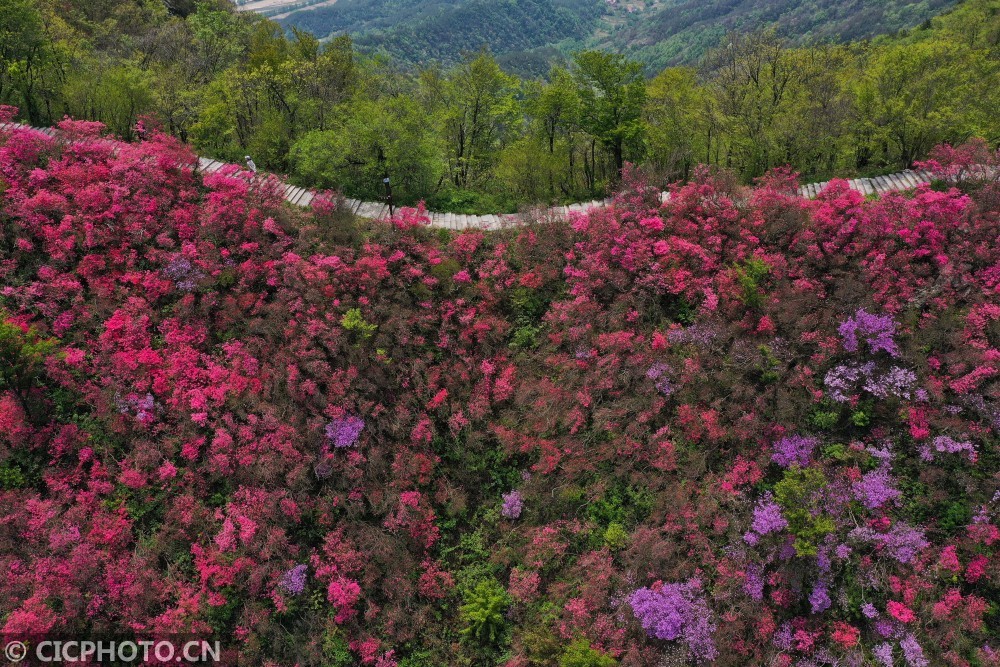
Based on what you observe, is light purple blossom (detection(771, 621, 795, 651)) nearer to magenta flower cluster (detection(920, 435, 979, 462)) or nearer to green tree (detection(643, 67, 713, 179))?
magenta flower cluster (detection(920, 435, 979, 462))

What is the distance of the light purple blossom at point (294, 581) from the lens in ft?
58.2

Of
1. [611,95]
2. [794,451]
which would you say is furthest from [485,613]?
[611,95]

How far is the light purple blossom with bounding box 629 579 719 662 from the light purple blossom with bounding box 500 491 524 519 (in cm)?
492

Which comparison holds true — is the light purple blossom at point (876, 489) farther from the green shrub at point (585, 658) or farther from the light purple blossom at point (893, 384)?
the green shrub at point (585, 658)

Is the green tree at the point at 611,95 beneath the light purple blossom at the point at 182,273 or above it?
above

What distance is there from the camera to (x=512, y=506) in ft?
65.0

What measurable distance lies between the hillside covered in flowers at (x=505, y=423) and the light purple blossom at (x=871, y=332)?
0.43 feet

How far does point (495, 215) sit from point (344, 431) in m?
12.8

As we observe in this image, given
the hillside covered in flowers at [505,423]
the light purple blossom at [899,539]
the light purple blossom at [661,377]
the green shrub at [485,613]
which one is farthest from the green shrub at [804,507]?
the green shrub at [485,613]

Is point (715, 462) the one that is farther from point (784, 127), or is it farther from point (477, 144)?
point (477, 144)

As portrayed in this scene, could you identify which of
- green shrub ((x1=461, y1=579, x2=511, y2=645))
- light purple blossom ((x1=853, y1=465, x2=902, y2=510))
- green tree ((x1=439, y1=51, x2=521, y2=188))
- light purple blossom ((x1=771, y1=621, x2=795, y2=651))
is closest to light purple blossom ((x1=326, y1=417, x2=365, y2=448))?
green shrub ((x1=461, y1=579, x2=511, y2=645))

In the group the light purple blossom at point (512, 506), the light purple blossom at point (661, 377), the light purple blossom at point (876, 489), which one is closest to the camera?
the light purple blossom at point (876, 489)

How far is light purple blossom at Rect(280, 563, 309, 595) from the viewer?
17.7 metres

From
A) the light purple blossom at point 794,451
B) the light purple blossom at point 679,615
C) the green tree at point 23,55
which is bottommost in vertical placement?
the light purple blossom at point 679,615
